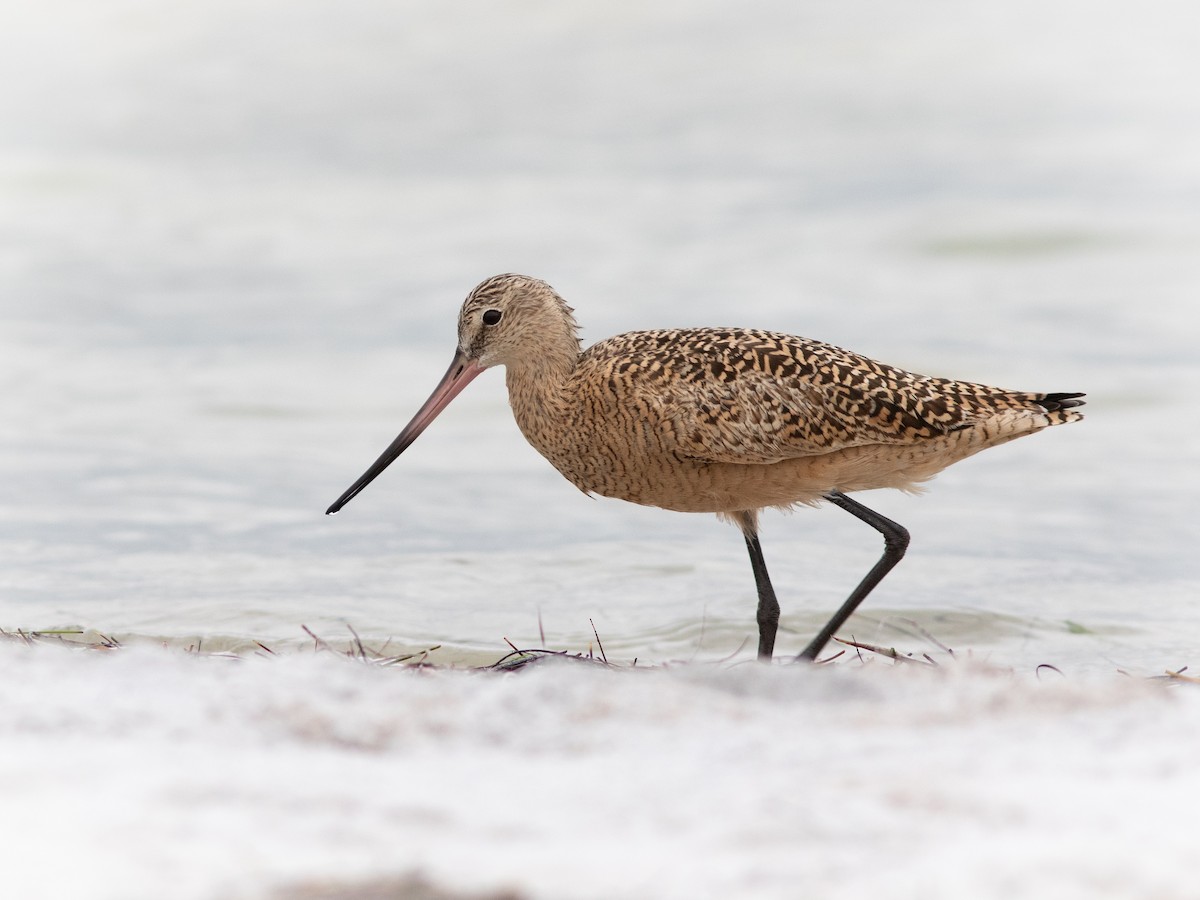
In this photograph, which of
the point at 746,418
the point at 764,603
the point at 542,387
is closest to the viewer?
the point at 746,418

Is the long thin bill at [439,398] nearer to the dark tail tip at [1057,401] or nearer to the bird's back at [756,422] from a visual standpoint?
the bird's back at [756,422]

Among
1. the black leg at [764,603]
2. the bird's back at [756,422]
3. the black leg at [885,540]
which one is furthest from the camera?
the black leg at [764,603]

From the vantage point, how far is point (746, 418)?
228 inches

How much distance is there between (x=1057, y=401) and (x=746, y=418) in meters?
1.37

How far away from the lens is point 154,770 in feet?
9.84

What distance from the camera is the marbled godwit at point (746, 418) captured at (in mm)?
5812

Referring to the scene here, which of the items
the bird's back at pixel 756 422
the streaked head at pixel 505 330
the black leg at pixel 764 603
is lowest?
the black leg at pixel 764 603

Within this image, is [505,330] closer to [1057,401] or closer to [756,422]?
[756,422]

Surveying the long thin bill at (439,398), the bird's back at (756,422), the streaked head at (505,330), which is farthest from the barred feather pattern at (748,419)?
the long thin bill at (439,398)

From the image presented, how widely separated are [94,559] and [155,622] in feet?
8.73

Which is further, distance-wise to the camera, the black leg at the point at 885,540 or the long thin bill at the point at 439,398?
the long thin bill at the point at 439,398

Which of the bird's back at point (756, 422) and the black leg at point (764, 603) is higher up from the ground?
the bird's back at point (756, 422)

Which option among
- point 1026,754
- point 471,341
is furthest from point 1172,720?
point 471,341

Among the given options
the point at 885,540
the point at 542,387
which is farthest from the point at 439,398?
the point at 885,540
